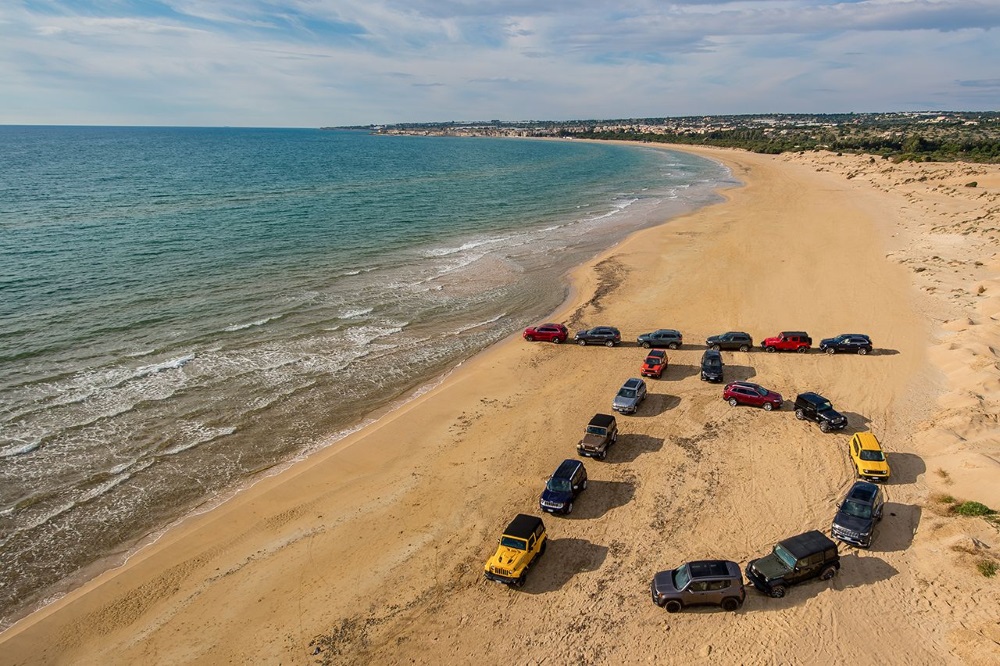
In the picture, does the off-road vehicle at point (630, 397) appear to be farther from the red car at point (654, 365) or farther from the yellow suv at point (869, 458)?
the yellow suv at point (869, 458)

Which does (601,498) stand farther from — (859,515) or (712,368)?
(712,368)

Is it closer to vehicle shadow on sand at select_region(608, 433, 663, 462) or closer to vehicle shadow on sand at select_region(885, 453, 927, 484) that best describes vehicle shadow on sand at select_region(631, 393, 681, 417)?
vehicle shadow on sand at select_region(608, 433, 663, 462)

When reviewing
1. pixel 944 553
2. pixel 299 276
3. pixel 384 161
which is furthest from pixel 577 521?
pixel 384 161

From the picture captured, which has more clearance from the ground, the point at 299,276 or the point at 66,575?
the point at 299,276

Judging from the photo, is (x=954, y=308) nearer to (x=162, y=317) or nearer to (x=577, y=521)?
(x=577, y=521)

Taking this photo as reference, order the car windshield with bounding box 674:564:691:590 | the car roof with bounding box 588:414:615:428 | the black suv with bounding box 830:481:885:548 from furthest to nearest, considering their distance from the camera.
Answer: the car roof with bounding box 588:414:615:428 → the black suv with bounding box 830:481:885:548 → the car windshield with bounding box 674:564:691:590

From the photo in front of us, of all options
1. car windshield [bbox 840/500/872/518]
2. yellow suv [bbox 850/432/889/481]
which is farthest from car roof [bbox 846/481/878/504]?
yellow suv [bbox 850/432/889/481]
